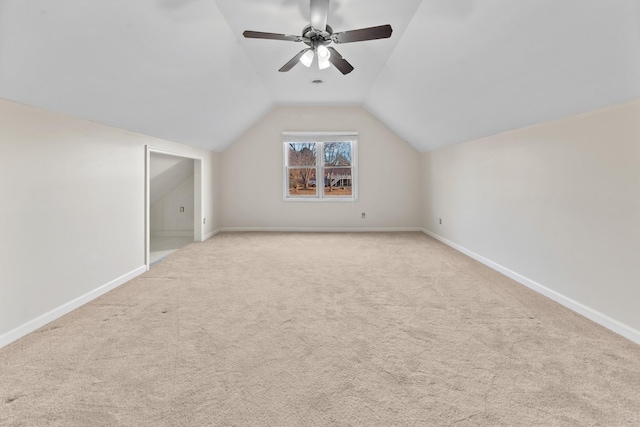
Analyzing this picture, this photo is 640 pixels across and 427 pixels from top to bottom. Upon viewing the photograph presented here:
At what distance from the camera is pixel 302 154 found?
589 cm

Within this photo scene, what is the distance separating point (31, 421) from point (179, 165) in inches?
165

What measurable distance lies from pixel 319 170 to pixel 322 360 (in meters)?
4.69

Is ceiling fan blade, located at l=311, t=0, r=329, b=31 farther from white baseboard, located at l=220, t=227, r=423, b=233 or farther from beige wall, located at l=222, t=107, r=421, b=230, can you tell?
white baseboard, located at l=220, t=227, r=423, b=233

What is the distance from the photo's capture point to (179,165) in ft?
15.6

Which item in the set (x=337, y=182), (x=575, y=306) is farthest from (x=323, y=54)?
(x=337, y=182)

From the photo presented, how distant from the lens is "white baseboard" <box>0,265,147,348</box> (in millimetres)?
1769

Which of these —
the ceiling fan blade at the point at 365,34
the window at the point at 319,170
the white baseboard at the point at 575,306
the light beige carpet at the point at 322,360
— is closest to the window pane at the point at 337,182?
the window at the point at 319,170

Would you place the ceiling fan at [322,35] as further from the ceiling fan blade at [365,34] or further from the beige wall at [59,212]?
the beige wall at [59,212]

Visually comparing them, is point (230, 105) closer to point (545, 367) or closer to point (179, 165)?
point (179, 165)

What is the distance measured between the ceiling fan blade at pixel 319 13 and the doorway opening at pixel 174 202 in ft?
9.33

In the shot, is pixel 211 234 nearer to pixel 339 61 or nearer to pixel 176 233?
pixel 176 233

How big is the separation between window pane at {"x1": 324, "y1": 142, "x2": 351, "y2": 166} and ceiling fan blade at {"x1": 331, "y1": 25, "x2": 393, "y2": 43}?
361 centimetres

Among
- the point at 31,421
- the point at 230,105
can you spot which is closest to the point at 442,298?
the point at 31,421

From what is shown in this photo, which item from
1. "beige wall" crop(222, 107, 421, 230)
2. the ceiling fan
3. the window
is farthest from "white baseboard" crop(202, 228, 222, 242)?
the ceiling fan
